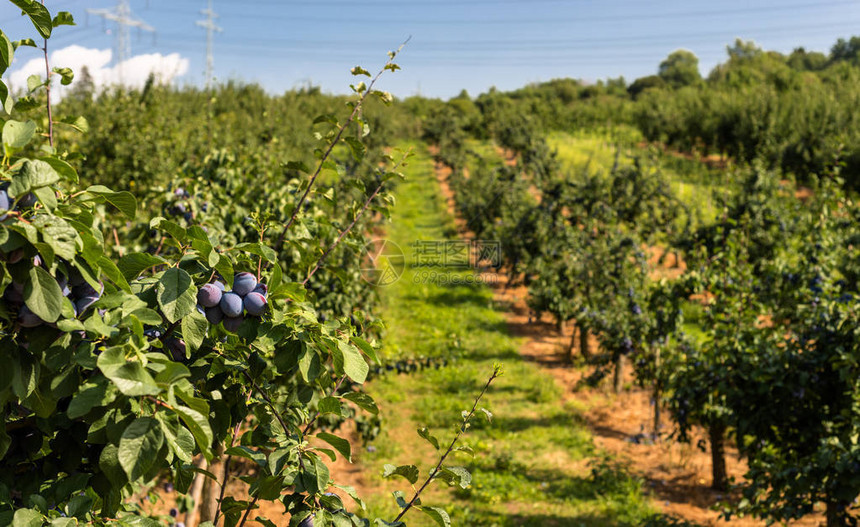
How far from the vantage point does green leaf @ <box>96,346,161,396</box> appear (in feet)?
2.56

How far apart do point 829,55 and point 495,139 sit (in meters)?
64.6

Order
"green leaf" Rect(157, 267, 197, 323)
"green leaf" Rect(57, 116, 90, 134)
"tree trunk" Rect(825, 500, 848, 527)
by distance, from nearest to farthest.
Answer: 1. "green leaf" Rect(157, 267, 197, 323)
2. "green leaf" Rect(57, 116, 90, 134)
3. "tree trunk" Rect(825, 500, 848, 527)

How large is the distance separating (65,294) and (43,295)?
14 cm

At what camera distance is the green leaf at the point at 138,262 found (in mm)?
1066

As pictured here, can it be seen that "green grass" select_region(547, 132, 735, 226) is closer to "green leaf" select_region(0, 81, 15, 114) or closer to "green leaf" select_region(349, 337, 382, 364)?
"green leaf" select_region(349, 337, 382, 364)

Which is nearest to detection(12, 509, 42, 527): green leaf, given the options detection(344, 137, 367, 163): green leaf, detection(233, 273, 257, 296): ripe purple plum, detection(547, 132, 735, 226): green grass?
detection(233, 273, 257, 296): ripe purple plum

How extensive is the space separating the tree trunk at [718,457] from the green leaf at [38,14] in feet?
18.8

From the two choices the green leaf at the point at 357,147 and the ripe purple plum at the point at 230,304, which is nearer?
the ripe purple plum at the point at 230,304

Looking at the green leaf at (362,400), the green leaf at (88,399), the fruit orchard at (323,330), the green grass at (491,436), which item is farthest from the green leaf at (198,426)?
the green grass at (491,436)

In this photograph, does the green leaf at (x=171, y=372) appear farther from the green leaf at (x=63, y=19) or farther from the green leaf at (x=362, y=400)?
the green leaf at (x=63, y=19)

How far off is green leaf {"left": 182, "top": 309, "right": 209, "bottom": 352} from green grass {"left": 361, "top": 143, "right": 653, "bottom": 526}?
1732mm

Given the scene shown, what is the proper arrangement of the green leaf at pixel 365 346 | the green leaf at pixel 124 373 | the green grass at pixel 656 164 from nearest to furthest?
the green leaf at pixel 124 373, the green leaf at pixel 365 346, the green grass at pixel 656 164

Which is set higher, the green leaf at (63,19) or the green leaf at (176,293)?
the green leaf at (63,19)

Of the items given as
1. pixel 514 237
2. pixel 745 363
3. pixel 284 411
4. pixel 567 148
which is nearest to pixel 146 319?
pixel 284 411
